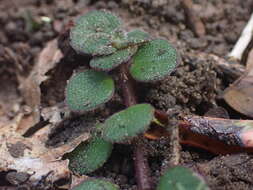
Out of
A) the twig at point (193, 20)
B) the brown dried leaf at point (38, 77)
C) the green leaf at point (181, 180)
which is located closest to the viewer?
the green leaf at point (181, 180)

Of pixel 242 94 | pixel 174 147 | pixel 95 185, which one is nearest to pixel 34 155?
pixel 95 185

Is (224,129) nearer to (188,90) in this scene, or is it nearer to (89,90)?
(188,90)

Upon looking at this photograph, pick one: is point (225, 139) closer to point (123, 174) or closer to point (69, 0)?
point (123, 174)

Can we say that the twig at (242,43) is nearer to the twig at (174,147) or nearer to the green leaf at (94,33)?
the green leaf at (94,33)

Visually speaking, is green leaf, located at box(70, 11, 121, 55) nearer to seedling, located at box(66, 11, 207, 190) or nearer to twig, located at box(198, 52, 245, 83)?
seedling, located at box(66, 11, 207, 190)

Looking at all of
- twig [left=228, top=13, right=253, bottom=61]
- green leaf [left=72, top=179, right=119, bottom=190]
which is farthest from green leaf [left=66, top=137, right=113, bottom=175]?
twig [left=228, top=13, right=253, bottom=61]

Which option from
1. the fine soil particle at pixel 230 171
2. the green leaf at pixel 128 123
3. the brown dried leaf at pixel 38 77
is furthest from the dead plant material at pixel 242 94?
the brown dried leaf at pixel 38 77

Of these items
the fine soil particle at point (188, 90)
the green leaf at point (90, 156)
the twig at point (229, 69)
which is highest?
the twig at point (229, 69)
